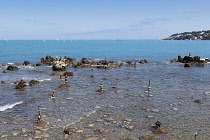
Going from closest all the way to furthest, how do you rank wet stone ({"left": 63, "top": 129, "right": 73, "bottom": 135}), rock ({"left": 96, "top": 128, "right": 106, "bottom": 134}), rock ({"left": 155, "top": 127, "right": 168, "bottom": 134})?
wet stone ({"left": 63, "top": 129, "right": 73, "bottom": 135}), rock ({"left": 155, "top": 127, "right": 168, "bottom": 134}), rock ({"left": 96, "top": 128, "right": 106, "bottom": 134})

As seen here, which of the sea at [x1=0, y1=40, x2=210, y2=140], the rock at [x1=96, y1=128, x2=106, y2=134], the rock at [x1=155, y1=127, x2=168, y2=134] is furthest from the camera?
the rock at [x1=96, y1=128, x2=106, y2=134]

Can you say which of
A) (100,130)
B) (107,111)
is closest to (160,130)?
(100,130)

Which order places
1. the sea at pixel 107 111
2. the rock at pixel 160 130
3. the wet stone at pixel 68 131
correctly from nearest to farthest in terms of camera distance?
1. the wet stone at pixel 68 131
2. the sea at pixel 107 111
3. the rock at pixel 160 130

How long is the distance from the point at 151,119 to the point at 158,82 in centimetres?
2528

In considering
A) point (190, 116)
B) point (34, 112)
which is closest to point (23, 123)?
point (34, 112)

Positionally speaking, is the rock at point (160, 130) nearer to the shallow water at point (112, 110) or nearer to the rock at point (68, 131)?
the shallow water at point (112, 110)

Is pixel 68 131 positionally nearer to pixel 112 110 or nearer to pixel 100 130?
pixel 100 130

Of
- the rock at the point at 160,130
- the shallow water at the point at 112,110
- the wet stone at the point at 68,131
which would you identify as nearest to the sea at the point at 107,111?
the shallow water at the point at 112,110

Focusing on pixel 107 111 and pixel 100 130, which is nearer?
pixel 100 130

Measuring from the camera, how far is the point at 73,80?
5581 centimetres

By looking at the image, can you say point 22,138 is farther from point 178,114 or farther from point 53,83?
point 53,83

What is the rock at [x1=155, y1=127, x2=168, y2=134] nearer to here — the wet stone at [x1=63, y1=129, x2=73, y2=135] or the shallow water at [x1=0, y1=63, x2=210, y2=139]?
the shallow water at [x1=0, y1=63, x2=210, y2=139]

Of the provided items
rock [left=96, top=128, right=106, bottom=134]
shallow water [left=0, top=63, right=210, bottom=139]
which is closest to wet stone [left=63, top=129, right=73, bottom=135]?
shallow water [left=0, top=63, right=210, bottom=139]

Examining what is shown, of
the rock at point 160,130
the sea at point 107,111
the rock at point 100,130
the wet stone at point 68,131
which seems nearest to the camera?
the wet stone at point 68,131
